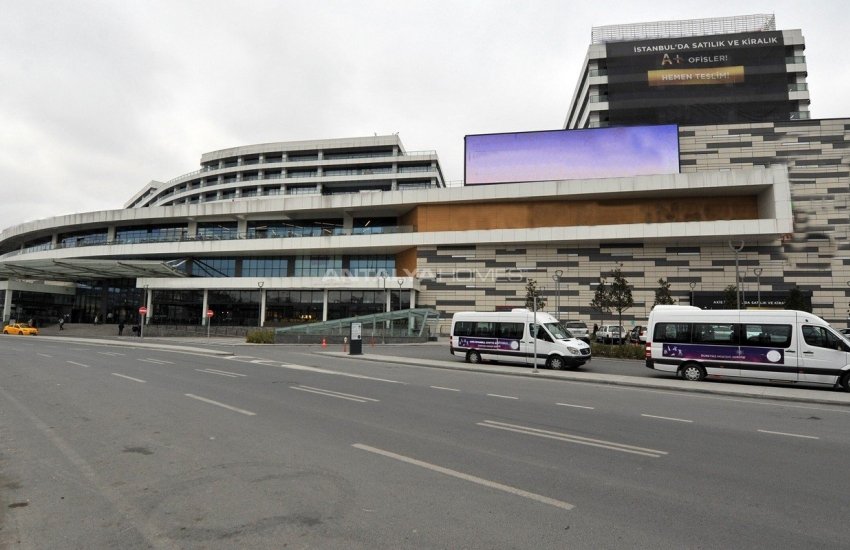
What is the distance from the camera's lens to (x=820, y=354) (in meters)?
14.4

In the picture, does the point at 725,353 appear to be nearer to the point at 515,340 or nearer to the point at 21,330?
the point at 515,340

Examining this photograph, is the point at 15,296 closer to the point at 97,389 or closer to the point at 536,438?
the point at 97,389

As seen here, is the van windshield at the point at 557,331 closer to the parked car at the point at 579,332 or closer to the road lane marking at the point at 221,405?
the parked car at the point at 579,332

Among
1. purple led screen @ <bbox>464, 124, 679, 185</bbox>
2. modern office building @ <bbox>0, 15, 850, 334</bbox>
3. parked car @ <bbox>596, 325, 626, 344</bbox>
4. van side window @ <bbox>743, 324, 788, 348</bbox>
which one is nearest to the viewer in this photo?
van side window @ <bbox>743, 324, 788, 348</bbox>

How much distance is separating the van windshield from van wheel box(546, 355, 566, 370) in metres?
0.82

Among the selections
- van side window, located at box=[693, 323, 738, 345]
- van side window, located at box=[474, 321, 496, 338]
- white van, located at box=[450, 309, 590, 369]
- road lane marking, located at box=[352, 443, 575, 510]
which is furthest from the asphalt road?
van side window, located at box=[474, 321, 496, 338]

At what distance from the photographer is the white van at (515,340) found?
18.9m

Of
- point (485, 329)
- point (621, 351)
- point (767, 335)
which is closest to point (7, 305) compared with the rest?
point (485, 329)

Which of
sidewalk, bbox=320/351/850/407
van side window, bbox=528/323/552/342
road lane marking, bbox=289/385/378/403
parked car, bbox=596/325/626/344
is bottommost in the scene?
sidewalk, bbox=320/351/850/407

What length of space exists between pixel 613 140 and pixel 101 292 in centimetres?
6482

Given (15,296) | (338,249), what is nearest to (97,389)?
(338,249)

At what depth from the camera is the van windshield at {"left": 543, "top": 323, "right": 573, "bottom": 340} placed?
19.2m

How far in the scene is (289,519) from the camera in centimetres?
444

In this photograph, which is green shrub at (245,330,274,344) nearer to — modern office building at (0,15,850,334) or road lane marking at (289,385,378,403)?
modern office building at (0,15,850,334)
